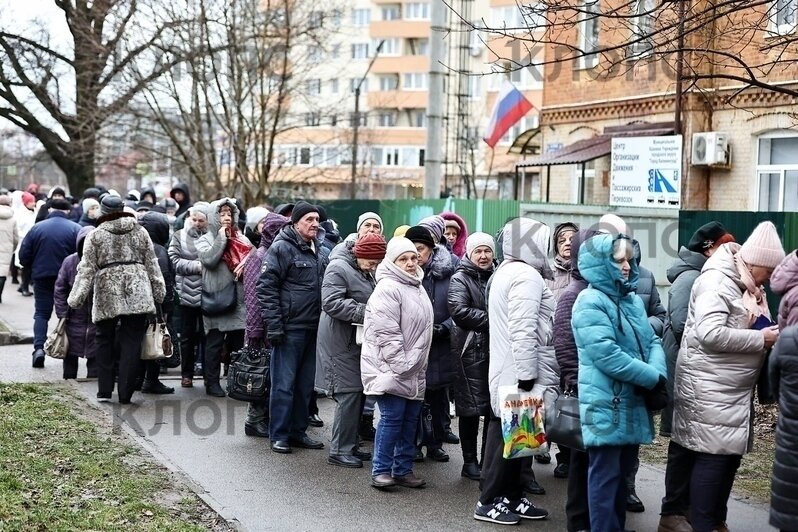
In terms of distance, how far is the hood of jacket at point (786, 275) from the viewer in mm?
6145

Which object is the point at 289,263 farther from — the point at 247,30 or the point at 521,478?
the point at 247,30

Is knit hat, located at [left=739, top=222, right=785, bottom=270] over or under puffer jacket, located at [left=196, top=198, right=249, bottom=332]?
over

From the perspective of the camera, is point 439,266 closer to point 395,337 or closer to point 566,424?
point 395,337

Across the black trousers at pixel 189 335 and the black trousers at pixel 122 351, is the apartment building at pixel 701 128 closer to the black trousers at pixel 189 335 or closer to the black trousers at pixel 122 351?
the black trousers at pixel 189 335

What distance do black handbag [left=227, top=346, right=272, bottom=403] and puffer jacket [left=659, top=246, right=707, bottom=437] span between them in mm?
3431

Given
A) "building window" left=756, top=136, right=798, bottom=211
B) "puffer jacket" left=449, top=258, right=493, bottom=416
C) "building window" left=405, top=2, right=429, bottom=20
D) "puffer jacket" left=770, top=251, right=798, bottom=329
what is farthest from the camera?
"building window" left=405, top=2, right=429, bottom=20

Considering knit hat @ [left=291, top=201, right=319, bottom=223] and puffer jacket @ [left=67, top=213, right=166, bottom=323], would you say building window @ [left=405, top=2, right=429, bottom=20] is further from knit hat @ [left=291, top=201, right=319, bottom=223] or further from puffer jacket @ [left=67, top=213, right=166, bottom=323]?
knit hat @ [left=291, top=201, right=319, bottom=223]

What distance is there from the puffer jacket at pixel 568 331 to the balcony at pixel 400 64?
6893cm

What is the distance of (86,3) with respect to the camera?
3133 cm

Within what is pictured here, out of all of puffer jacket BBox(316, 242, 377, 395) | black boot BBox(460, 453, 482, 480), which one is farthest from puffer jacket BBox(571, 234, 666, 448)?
puffer jacket BBox(316, 242, 377, 395)

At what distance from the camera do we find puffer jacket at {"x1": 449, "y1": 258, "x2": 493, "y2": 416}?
8.19 metres

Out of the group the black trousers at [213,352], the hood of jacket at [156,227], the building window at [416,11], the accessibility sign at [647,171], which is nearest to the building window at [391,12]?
the building window at [416,11]

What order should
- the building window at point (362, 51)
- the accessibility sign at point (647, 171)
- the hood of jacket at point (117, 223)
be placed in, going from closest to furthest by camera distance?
the hood of jacket at point (117, 223)
the accessibility sign at point (647, 171)
the building window at point (362, 51)

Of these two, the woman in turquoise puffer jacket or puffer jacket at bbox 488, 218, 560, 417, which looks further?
puffer jacket at bbox 488, 218, 560, 417
